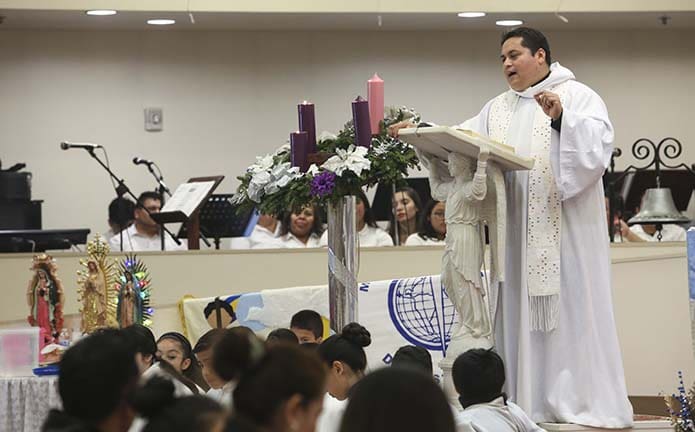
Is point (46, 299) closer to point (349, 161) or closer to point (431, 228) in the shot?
point (349, 161)

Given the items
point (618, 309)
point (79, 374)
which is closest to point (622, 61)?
point (618, 309)

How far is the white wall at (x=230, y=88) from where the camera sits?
40.9ft

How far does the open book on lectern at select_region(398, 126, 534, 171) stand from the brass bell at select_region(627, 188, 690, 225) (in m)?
4.16

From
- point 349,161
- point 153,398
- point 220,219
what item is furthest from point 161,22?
point 153,398

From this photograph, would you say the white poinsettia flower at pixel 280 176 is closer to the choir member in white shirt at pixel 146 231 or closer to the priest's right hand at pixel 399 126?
the priest's right hand at pixel 399 126

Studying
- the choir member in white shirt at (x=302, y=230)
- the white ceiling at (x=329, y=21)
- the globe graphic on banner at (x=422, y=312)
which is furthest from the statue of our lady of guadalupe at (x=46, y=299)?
the white ceiling at (x=329, y=21)

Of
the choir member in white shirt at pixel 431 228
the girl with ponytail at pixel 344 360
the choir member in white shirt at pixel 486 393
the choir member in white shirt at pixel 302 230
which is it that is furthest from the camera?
the choir member in white shirt at pixel 302 230

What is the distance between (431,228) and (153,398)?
6.77 metres

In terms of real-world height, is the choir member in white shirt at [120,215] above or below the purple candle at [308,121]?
below

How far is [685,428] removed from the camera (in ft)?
16.1

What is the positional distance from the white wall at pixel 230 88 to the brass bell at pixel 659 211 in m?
3.36

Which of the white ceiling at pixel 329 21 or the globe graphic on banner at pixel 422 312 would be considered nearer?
the globe graphic on banner at pixel 422 312

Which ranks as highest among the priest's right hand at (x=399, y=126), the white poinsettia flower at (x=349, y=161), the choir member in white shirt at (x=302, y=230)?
the priest's right hand at (x=399, y=126)

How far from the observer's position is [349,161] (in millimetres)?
5309
